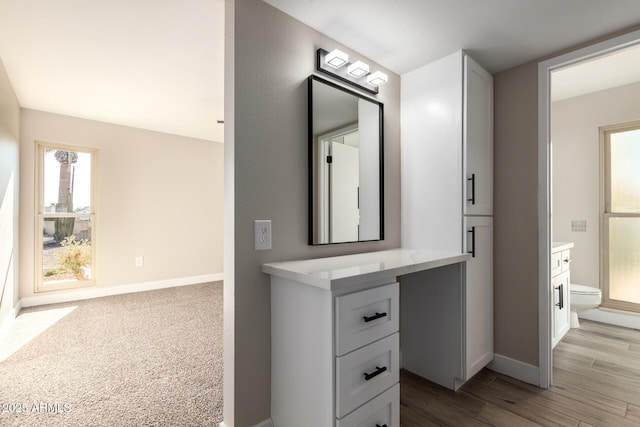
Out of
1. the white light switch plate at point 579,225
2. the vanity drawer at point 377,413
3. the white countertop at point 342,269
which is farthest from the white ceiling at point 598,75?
the vanity drawer at point 377,413

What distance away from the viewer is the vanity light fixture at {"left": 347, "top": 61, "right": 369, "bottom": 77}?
1.91 m

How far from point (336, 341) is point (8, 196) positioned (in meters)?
3.59

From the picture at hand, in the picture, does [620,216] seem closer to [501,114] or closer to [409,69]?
[501,114]

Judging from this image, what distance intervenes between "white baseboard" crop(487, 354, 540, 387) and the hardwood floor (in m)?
0.05

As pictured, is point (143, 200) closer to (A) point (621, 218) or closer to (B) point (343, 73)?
(B) point (343, 73)

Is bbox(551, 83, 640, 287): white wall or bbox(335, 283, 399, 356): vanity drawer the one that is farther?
bbox(551, 83, 640, 287): white wall

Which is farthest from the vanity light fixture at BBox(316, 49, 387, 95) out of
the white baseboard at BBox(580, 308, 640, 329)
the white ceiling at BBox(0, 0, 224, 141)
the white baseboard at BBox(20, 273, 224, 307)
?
the white baseboard at BBox(20, 273, 224, 307)

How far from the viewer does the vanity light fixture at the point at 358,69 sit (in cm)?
191

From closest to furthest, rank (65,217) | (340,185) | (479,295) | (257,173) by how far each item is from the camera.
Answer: (257,173)
(340,185)
(479,295)
(65,217)

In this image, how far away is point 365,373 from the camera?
1.32m

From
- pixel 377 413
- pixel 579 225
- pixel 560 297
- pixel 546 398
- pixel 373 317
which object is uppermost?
pixel 579 225

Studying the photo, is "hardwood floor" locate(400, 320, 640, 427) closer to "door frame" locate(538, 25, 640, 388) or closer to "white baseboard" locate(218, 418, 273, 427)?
"door frame" locate(538, 25, 640, 388)

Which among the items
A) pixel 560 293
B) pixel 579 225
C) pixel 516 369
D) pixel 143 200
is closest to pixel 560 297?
pixel 560 293

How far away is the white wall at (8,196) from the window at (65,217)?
14.4 inches
